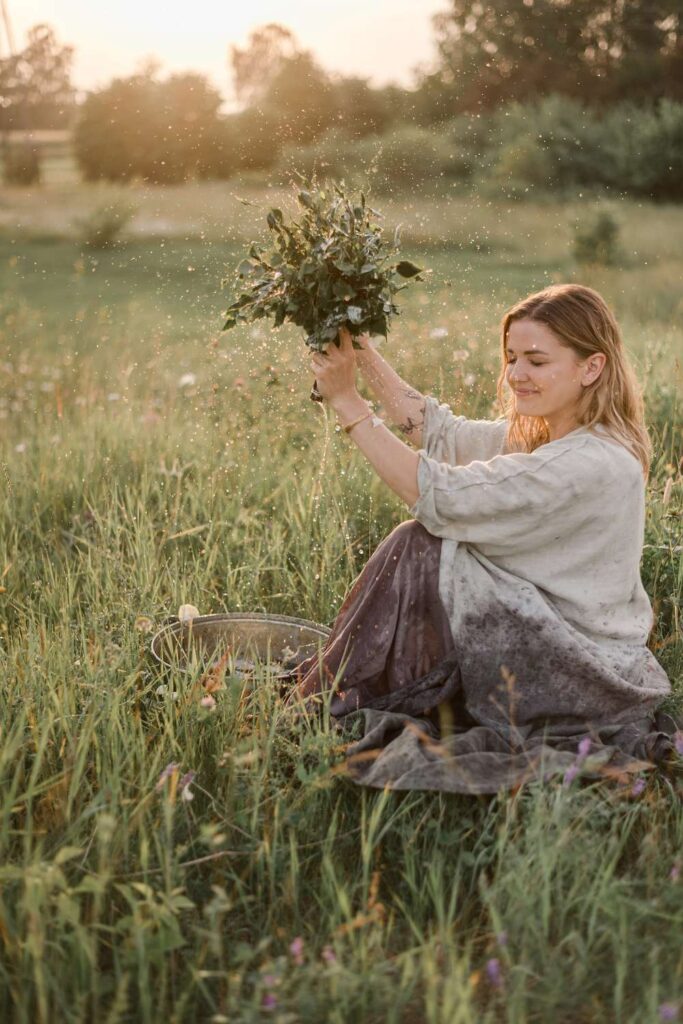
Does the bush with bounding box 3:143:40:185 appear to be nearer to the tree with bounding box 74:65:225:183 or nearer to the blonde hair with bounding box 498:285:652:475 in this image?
the tree with bounding box 74:65:225:183

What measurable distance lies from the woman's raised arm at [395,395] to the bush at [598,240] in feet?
37.8

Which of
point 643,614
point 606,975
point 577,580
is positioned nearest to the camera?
point 606,975

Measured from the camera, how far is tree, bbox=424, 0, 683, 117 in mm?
20578

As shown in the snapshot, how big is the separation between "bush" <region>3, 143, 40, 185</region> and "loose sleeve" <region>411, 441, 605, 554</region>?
20.1m

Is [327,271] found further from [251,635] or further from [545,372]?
[251,635]

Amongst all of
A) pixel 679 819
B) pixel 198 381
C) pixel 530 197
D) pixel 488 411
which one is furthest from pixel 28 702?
pixel 530 197

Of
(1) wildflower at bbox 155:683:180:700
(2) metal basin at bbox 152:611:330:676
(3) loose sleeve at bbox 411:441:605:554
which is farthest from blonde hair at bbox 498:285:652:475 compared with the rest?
(1) wildflower at bbox 155:683:180:700

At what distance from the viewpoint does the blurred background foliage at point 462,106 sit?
54.4ft

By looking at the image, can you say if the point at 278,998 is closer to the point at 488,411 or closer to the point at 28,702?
the point at 28,702

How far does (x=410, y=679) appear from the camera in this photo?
8.61ft

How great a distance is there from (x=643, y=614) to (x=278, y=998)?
1.59 metres

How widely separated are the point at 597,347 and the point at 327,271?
0.79m

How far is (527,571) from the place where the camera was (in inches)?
101

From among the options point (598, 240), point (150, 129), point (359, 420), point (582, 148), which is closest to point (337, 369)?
point (359, 420)
